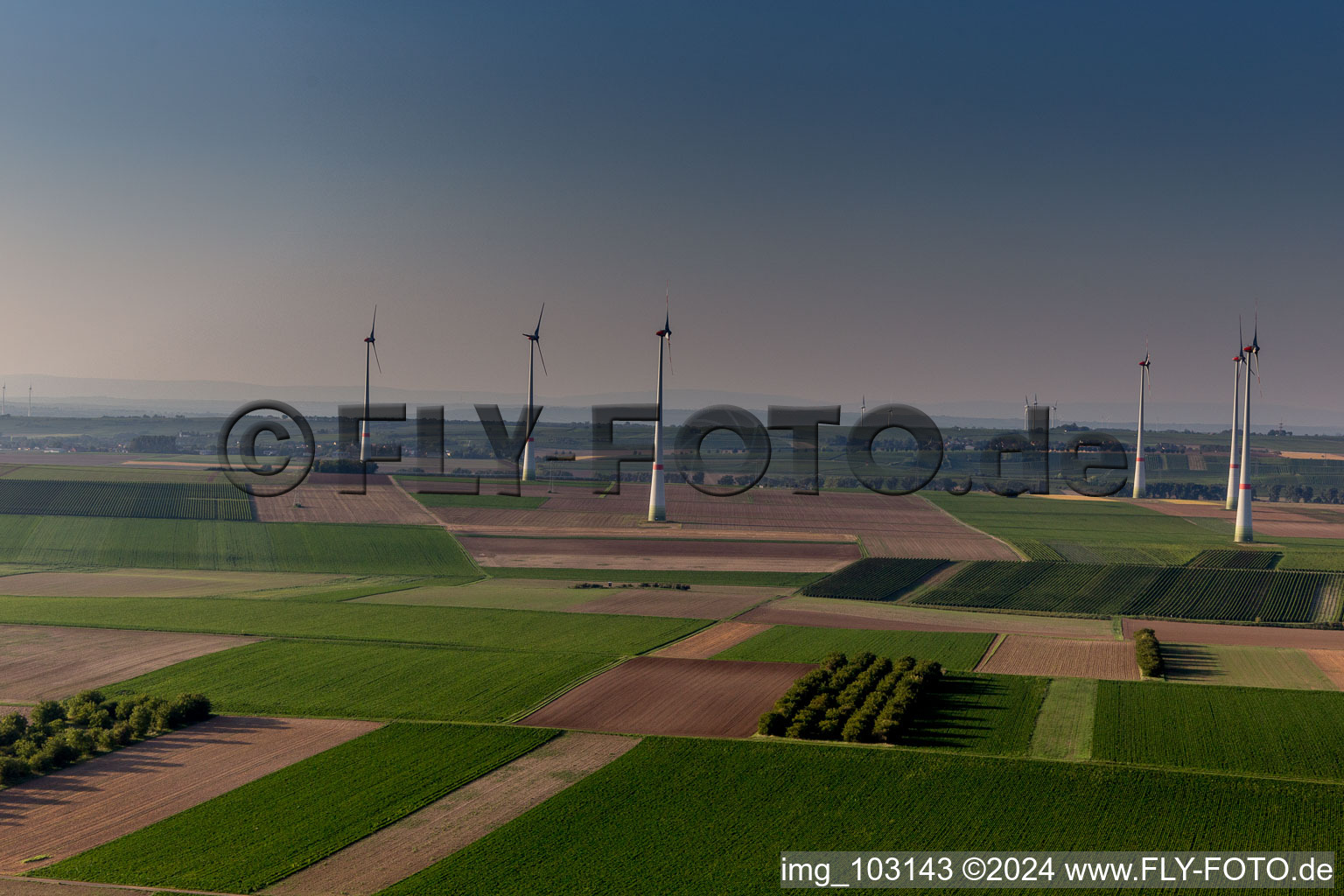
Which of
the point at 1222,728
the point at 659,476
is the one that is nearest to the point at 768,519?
the point at 659,476

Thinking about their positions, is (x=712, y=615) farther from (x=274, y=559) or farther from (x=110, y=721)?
(x=274, y=559)

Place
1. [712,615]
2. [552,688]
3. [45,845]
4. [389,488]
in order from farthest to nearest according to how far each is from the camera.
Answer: [389,488], [712,615], [552,688], [45,845]

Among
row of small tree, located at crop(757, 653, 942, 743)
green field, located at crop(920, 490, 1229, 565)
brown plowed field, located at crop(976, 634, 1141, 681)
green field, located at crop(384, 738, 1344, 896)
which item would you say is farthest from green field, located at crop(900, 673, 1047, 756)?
green field, located at crop(920, 490, 1229, 565)

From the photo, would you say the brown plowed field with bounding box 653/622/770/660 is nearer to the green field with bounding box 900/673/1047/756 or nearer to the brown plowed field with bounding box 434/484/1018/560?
the green field with bounding box 900/673/1047/756

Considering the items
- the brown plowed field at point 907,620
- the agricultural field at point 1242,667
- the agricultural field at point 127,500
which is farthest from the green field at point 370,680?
the agricultural field at point 127,500

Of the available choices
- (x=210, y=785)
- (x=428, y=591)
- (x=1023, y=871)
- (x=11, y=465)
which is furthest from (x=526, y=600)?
(x=11, y=465)

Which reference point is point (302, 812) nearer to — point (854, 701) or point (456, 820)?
point (456, 820)
